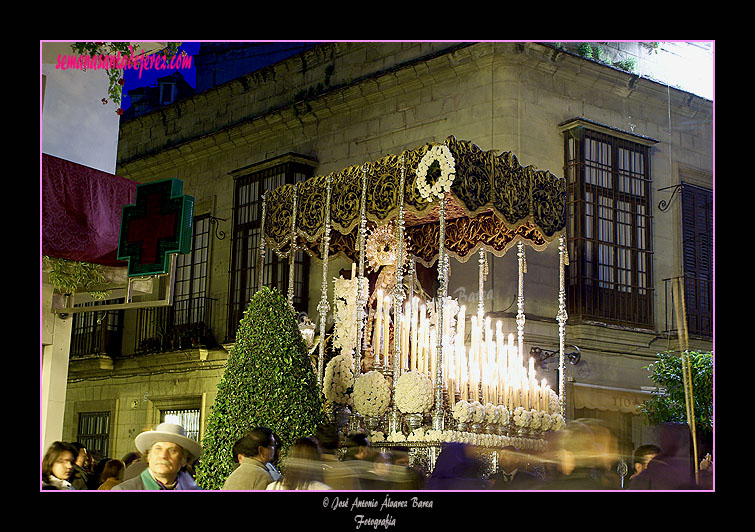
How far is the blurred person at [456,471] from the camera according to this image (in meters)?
7.11

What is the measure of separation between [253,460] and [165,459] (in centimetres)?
61

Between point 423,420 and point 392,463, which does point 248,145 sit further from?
point 392,463

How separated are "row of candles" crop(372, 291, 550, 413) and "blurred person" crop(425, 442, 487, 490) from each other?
55cm

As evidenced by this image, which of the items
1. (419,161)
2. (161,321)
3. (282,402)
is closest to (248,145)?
(161,321)

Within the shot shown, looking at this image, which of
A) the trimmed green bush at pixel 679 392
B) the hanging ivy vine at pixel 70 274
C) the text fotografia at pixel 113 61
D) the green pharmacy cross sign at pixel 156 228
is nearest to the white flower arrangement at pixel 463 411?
the green pharmacy cross sign at pixel 156 228

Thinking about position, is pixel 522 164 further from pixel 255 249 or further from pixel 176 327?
pixel 176 327

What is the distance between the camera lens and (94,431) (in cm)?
1531

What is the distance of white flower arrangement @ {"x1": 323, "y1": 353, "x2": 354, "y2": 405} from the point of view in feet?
27.6

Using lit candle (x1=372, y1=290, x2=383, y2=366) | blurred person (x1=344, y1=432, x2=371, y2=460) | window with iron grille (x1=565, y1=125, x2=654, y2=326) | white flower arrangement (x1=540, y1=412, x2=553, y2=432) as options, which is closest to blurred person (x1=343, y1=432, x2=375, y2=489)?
blurred person (x1=344, y1=432, x2=371, y2=460)

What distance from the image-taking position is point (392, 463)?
22.0 feet

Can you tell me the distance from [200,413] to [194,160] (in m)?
3.77
